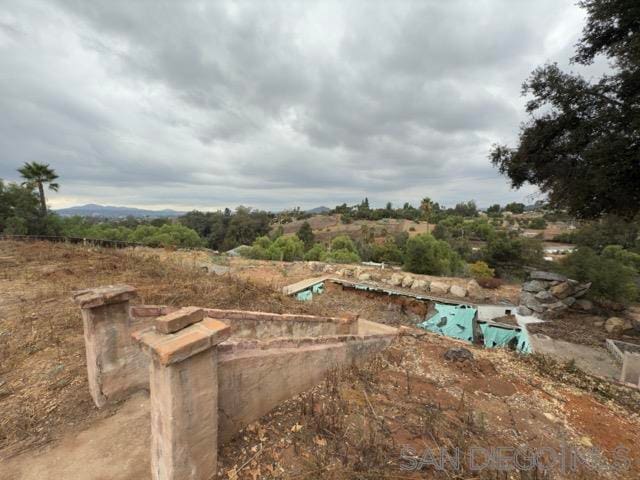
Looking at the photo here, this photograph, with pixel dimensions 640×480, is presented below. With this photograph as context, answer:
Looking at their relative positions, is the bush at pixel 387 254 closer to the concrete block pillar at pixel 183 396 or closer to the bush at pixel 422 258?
the bush at pixel 422 258

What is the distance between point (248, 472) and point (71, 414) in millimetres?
1971

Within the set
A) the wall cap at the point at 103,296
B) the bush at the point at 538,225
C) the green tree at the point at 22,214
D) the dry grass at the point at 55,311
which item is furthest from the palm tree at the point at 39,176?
the bush at the point at 538,225

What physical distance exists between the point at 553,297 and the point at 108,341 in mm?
10569

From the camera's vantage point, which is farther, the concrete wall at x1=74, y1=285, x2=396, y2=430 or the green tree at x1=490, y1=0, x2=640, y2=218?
the green tree at x1=490, y1=0, x2=640, y2=218

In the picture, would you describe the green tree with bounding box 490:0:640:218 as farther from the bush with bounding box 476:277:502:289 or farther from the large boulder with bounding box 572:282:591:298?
the bush with bounding box 476:277:502:289

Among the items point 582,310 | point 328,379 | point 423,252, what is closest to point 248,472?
point 328,379

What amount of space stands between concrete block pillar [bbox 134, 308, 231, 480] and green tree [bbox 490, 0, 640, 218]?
7480 mm

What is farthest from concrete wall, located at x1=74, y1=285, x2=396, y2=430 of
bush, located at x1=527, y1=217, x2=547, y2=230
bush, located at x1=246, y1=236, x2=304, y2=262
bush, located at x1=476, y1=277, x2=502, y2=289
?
bush, located at x1=527, y1=217, x2=547, y2=230

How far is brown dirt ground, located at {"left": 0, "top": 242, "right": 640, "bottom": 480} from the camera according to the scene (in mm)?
1921

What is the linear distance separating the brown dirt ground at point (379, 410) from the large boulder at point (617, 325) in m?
4.00

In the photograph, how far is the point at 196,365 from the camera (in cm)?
154

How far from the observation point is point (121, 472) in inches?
75.4

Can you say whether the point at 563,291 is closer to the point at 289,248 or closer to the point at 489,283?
the point at 489,283

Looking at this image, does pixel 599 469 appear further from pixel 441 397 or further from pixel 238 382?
pixel 238 382
